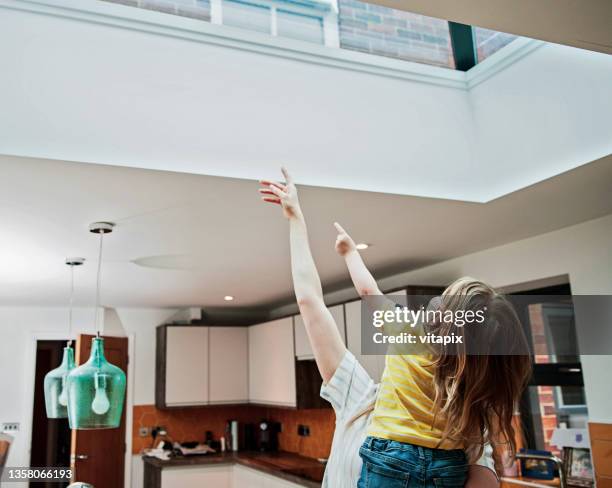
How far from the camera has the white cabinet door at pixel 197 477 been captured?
584cm

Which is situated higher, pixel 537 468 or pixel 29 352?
pixel 29 352

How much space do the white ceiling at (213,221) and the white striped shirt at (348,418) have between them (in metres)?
1.59

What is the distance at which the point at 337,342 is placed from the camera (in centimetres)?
102

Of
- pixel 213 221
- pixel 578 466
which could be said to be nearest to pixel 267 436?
pixel 578 466

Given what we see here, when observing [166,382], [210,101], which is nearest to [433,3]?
[210,101]

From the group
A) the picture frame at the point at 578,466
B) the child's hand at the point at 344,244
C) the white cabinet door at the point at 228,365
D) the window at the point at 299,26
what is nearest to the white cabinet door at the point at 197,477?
the white cabinet door at the point at 228,365

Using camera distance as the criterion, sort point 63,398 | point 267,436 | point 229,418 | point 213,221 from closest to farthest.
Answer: point 213,221
point 63,398
point 267,436
point 229,418

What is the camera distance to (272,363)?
6297 mm

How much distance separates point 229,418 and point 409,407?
21.0 feet

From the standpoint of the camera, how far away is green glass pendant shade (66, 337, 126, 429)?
8.88 feet

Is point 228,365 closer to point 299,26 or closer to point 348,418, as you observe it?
point 299,26

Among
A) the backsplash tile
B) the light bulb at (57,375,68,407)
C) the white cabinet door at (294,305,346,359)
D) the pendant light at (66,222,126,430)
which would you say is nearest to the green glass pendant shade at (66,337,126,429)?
the pendant light at (66,222,126,430)

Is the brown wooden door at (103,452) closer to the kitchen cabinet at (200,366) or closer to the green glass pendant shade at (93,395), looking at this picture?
the kitchen cabinet at (200,366)

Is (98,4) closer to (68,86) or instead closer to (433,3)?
(68,86)
